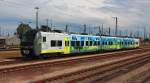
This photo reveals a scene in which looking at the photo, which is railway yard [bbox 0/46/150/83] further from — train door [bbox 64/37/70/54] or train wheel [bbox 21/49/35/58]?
train door [bbox 64/37/70/54]

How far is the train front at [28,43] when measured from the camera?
3359cm

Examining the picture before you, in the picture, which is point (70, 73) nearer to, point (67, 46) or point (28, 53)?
point (28, 53)

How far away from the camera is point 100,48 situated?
52938mm

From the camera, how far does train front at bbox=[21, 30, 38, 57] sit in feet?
110

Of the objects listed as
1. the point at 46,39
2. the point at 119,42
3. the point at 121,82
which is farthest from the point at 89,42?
the point at 121,82

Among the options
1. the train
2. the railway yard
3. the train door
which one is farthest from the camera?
the train door

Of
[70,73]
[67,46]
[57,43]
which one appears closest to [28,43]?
[57,43]

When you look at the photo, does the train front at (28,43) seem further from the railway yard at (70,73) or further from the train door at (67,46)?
the train door at (67,46)

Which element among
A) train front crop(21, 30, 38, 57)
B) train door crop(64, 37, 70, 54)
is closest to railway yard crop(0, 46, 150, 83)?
train front crop(21, 30, 38, 57)

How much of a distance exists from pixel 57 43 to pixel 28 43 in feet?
13.0

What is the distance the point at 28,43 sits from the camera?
33938mm

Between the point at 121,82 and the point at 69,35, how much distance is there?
80.8 feet

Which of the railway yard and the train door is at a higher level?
the train door

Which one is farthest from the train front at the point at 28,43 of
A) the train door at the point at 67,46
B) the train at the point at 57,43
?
the train door at the point at 67,46
